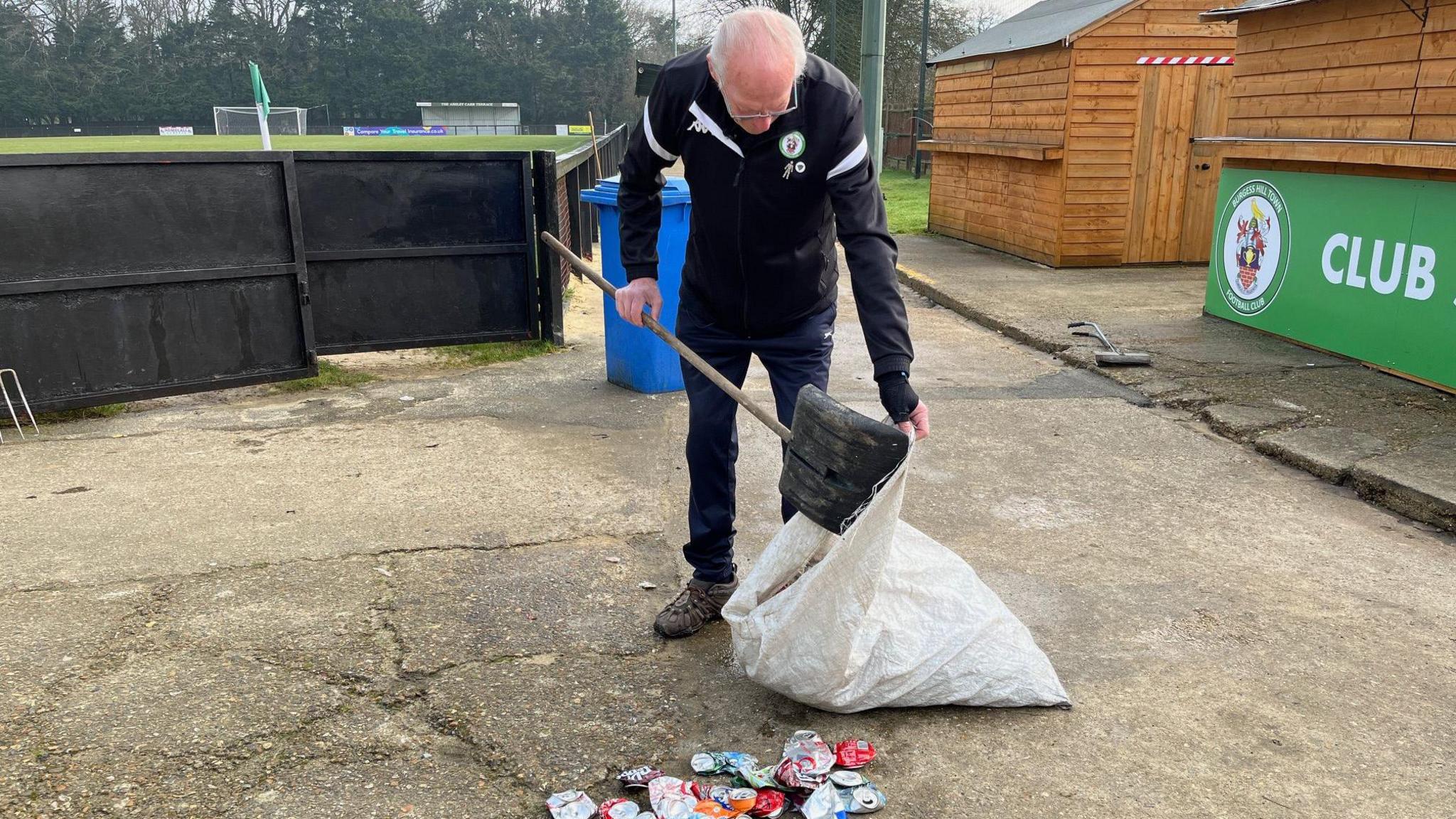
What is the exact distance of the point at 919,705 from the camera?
2781 mm

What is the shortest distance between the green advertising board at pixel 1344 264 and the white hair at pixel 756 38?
187 inches

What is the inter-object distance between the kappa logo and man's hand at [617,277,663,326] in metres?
5.42

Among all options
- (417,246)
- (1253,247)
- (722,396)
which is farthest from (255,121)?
(722,396)

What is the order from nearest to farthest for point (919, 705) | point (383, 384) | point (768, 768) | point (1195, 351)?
point (768, 768) → point (919, 705) → point (383, 384) → point (1195, 351)

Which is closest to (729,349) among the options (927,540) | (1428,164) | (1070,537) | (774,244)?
(774,244)

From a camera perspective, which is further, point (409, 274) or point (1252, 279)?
point (1252, 279)

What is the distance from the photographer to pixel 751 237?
9.55 ft

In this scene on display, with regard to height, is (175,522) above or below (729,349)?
below

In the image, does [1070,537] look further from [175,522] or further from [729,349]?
[175,522]

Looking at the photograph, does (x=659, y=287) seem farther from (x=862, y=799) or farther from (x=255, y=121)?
(x=255, y=121)

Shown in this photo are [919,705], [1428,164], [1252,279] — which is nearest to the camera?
[919,705]

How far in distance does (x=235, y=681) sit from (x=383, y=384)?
11.7 feet

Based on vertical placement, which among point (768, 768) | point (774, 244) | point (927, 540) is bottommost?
point (768, 768)

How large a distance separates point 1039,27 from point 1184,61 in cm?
173
